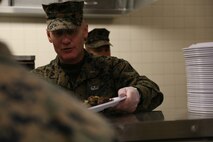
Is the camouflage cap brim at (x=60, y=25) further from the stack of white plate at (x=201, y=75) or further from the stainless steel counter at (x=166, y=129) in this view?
the stainless steel counter at (x=166, y=129)

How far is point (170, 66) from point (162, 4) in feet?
1.94

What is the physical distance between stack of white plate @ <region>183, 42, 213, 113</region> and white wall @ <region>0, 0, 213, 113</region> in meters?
2.13

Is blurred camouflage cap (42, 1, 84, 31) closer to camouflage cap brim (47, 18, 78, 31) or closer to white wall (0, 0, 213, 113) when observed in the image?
camouflage cap brim (47, 18, 78, 31)

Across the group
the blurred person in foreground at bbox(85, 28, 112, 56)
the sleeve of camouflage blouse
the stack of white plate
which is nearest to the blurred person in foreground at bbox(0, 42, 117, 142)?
the stack of white plate

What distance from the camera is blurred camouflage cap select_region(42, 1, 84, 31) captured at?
185 cm

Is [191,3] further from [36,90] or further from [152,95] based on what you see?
[36,90]

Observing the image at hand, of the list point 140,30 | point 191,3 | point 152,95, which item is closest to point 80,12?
point 152,95

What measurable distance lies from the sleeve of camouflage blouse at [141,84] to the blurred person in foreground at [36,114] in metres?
1.31

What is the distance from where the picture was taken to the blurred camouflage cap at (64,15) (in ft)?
6.06

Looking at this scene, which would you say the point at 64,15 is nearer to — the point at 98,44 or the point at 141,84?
the point at 141,84

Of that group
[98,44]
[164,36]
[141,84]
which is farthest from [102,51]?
[141,84]

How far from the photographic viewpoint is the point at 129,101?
135 centimetres

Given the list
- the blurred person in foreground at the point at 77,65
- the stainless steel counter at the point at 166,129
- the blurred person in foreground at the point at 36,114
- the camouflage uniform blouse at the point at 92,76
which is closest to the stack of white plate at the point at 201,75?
the stainless steel counter at the point at 166,129

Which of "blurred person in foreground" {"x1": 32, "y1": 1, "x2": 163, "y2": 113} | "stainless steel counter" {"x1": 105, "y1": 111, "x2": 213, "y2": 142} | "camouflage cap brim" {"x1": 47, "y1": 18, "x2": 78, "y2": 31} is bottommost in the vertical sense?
"stainless steel counter" {"x1": 105, "y1": 111, "x2": 213, "y2": 142}
